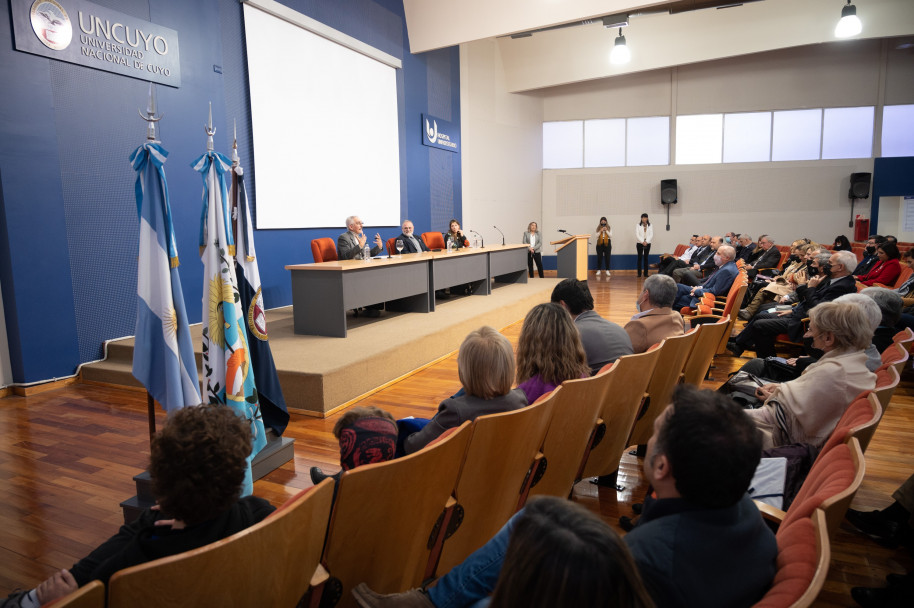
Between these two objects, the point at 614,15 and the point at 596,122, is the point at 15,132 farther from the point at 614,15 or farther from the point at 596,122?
the point at 596,122

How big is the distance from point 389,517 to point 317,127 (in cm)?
731

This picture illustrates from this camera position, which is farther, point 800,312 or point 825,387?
point 800,312

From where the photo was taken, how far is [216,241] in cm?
268

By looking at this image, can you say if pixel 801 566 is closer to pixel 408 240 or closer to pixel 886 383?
pixel 886 383

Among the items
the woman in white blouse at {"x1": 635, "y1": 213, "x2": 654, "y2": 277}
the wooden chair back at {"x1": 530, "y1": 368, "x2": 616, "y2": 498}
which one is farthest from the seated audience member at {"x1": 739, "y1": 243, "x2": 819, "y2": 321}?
the woman in white blouse at {"x1": 635, "y1": 213, "x2": 654, "y2": 277}

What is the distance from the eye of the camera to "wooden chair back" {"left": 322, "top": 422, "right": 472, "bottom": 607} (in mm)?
1268

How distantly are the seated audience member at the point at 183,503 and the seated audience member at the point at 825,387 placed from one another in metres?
2.04

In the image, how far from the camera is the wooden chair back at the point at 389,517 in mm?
1268

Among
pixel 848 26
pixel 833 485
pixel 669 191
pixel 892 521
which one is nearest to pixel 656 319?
pixel 892 521

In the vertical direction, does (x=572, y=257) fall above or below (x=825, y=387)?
above

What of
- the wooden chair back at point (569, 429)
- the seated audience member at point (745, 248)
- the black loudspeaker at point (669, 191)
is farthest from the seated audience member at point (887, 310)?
the black loudspeaker at point (669, 191)

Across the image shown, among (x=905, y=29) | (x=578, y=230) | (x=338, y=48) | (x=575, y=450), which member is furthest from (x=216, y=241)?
(x=905, y=29)

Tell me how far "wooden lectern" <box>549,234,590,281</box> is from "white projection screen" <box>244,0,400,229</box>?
336cm

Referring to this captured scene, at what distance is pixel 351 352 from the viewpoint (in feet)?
14.6
